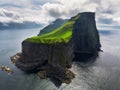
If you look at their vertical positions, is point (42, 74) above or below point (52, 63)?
below

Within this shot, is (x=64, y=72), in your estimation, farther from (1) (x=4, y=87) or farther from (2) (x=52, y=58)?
(1) (x=4, y=87)

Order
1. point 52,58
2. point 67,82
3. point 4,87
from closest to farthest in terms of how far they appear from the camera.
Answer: point 4,87, point 67,82, point 52,58

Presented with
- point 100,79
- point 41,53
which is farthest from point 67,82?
point 41,53

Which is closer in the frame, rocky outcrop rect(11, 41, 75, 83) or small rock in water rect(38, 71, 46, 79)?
small rock in water rect(38, 71, 46, 79)

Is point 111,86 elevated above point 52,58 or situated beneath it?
situated beneath

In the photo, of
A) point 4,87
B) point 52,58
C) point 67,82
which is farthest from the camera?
point 52,58

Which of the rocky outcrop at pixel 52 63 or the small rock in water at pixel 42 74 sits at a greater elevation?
the rocky outcrop at pixel 52 63

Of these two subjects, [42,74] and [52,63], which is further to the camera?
[52,63]

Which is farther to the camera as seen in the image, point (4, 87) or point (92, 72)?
point (92, 72)

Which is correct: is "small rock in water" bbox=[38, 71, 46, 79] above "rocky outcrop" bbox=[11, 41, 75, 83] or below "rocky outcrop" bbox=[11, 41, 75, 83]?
below

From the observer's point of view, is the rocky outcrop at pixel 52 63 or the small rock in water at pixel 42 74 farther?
the rocky outcrop at pixel 52 63
